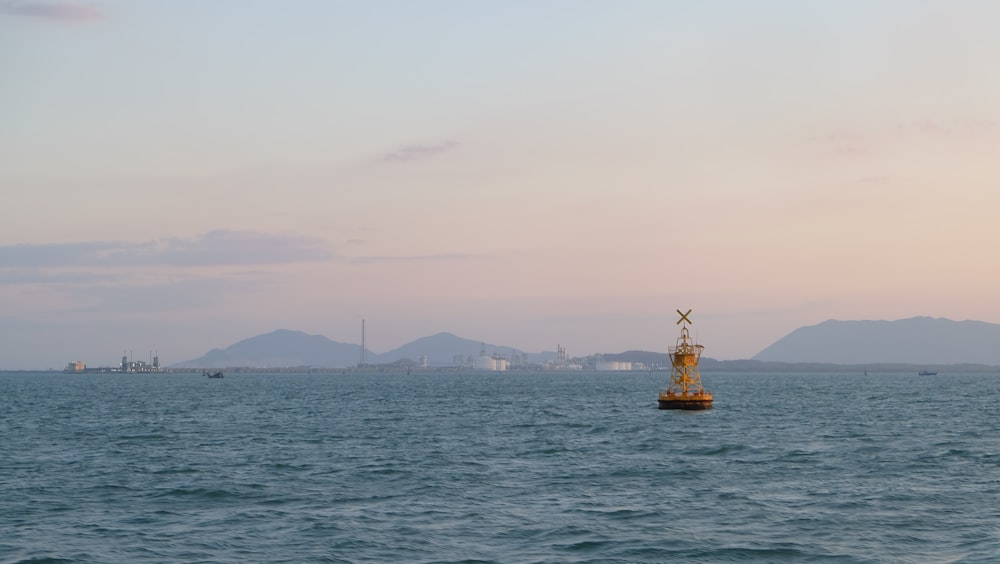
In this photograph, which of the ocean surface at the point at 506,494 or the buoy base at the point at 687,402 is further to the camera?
the buoy base at the point at 687,402

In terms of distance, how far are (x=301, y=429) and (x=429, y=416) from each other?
2485cm

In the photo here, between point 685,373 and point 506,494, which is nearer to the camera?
point 506,494

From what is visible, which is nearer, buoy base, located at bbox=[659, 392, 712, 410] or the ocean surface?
the ocean surface

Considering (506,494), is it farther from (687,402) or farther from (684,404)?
(684,404)

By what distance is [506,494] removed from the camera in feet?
159

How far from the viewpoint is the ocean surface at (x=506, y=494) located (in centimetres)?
3628

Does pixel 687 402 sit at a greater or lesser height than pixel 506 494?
greater

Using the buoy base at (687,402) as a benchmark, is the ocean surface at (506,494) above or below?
below

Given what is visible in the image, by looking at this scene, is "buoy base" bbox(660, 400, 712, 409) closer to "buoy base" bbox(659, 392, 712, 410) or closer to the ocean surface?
"buoy base" bbox(659, 392, 712, 410)

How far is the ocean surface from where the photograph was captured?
3628 centimetres

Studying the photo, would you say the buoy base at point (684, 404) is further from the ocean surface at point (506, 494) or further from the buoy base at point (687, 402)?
the ocean surface at point (506, 494)

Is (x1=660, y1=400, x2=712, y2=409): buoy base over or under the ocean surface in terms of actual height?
over

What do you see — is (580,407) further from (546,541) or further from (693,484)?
(546,541)

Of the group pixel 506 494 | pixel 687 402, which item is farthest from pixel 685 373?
pixel 506 494
